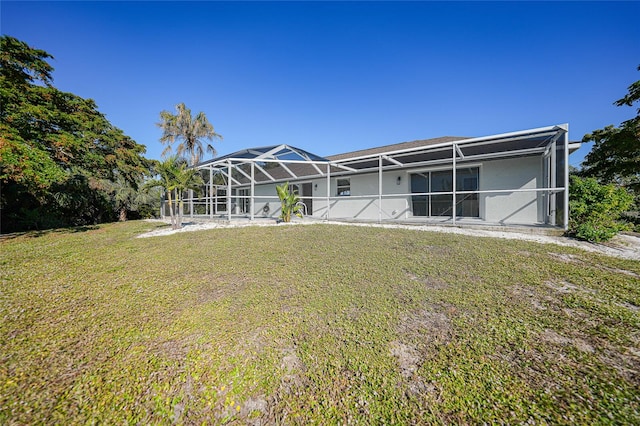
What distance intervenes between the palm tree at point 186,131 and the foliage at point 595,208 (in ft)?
88.2

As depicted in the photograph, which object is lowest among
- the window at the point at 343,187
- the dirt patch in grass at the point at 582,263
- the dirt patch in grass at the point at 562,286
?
the dirt patch in grass at the point at 562,286

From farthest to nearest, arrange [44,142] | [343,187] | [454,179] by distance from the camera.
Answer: [343,187] < [44,142] < [454,179]

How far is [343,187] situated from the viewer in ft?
46.2

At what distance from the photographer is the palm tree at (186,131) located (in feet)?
80.3

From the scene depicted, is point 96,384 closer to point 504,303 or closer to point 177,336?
point 177,336

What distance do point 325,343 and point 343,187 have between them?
11.9 meters

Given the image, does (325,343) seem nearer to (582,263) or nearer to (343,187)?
(582,263)

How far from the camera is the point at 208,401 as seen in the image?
6.38ft

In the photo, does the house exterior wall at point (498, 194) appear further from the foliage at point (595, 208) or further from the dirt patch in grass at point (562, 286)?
the dirt patch in grass at point (562, 286)

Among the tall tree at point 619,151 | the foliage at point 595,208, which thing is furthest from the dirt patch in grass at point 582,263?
the tall tree at point 619,151

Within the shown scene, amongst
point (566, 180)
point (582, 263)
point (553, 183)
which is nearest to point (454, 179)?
point (566, 180)

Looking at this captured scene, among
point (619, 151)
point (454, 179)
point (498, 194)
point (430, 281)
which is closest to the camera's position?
point (430, 281)

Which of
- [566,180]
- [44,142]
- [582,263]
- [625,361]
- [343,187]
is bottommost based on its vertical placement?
[625,361]

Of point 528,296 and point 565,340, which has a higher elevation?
point 528,296
